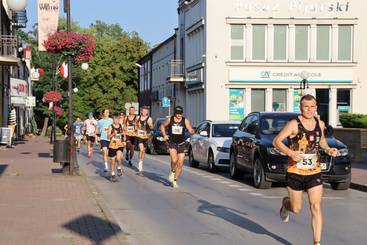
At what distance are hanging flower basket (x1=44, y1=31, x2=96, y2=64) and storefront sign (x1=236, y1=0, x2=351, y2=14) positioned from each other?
2733 cm

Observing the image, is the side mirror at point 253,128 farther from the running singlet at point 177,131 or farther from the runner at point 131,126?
the runner at point 131,126

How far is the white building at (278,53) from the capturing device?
142 feet

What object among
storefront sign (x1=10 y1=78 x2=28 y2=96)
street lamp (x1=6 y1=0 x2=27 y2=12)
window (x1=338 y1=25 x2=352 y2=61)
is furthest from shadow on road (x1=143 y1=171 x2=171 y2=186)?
window (x1=338 y1=25 x2=352 y2=61)

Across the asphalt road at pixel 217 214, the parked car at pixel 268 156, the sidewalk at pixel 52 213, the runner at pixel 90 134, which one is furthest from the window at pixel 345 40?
the sidewalk at pixel 52 213

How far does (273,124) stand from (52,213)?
722 centimetres

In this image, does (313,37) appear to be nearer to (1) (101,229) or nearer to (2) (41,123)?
(1) (101,229)

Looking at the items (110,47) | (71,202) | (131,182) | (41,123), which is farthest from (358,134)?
(41,123)

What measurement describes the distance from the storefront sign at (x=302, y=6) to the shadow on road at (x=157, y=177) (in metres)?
25.8

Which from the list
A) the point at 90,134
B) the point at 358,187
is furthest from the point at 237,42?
the point at 358,187

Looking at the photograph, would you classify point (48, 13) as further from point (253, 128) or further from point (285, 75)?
point (285, 75)

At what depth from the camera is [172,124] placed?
51.2 feet

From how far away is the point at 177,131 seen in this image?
15617 millimetres

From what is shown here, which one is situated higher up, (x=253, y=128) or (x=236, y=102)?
(x=236, y=102)

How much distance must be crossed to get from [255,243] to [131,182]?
846 centimetres
